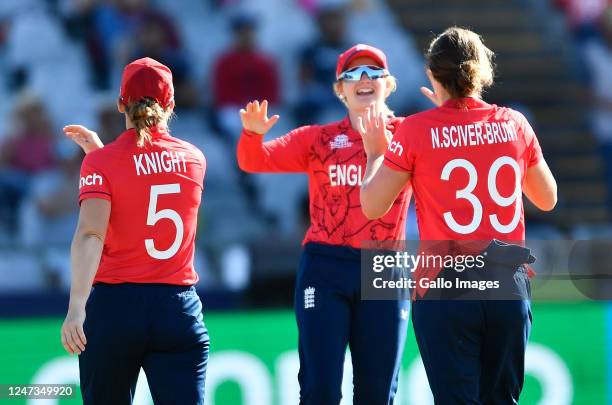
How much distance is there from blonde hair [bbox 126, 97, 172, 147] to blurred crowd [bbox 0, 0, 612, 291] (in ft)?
18.5

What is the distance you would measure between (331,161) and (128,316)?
1463 millimetres

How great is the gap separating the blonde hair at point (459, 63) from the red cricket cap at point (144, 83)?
1.08 meters

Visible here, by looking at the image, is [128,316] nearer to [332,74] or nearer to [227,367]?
[227,367]

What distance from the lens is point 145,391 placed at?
655cm

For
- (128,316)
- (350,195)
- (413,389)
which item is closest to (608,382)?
(413,389)

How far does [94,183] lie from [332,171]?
54.5 inches

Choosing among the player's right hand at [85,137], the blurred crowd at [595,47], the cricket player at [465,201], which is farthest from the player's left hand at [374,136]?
the blurred crowd at [595,47]

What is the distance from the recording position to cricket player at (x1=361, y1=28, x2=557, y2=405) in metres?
3.98

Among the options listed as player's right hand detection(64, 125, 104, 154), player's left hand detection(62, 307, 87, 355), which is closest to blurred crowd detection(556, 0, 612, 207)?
player's right hand detection(64, 125, 104, 154)

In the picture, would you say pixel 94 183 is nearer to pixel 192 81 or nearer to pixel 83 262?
pixel 83 262

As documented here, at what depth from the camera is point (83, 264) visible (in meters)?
4.02

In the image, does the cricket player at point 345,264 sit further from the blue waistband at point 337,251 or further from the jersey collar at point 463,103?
the jersey collar at point 463,103

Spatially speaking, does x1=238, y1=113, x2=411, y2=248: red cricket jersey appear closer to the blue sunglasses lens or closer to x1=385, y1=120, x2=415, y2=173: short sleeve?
the blue sunglasses lens

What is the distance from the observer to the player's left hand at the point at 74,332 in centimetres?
397
